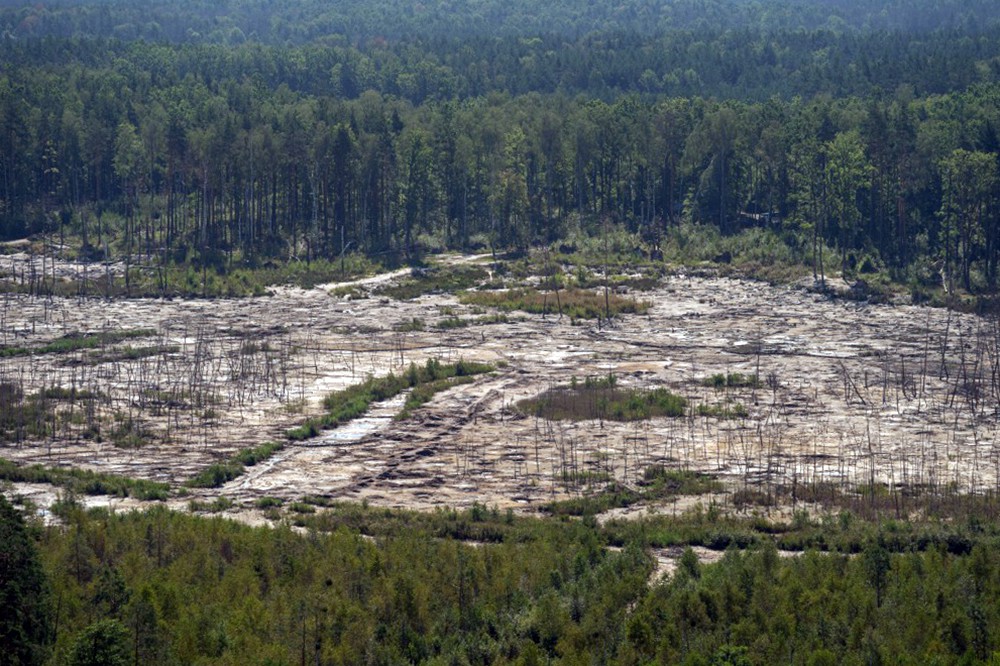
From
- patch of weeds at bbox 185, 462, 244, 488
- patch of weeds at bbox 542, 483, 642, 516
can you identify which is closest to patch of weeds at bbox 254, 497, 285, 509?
patch of weeds at bbox 185, 462, 244, 488

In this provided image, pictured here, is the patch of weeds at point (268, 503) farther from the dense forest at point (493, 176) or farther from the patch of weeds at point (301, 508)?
the dense forest at point (493, 176)

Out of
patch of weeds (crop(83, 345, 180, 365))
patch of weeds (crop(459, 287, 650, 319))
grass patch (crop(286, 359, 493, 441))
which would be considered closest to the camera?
grass patch (crop(286, 359, 493, 441))

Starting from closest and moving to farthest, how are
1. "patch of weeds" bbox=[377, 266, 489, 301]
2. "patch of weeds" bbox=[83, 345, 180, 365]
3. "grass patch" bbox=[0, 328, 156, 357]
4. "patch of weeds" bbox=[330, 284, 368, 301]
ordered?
"patch of weeds" bbox=[83, 345, 180, 365], "grass patch" bbox=[0, 328, 156, 357], "patch of weeds" bbox=[330, 284, 368, 301], "patch of weeds" bbox=[377, 266, 489, 301]

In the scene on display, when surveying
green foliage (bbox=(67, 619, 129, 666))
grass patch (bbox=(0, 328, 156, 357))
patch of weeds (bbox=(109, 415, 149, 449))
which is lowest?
patch of weeds (bbox=(109, 415, 149, 449))

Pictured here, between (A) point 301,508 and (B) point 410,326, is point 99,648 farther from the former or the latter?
(B) point 410,326

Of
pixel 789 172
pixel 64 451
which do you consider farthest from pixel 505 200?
pixel 64 451

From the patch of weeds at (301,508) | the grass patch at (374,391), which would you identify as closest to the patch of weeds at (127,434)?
the grass patch at (374,391)

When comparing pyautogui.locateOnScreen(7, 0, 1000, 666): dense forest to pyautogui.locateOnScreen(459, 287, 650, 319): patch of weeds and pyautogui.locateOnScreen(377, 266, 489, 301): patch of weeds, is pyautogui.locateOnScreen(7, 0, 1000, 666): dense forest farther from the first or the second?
pyautogui.locateOnScreen(377, 266, 489, 301): patch of weeds
